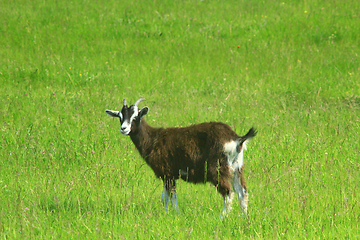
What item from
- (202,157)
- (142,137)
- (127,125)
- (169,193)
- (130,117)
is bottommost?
(169,193)

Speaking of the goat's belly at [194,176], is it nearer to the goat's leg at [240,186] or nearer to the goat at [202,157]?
the goat at [202,157]

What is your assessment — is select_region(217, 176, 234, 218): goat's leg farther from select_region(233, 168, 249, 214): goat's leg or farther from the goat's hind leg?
the goat's hind leg

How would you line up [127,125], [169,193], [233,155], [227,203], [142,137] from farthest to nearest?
[142,137]
[127,125]
[169,193]
[233,155]
[227,203]

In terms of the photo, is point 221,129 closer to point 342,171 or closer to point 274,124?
point 342,171

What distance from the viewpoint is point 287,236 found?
4.11 meters

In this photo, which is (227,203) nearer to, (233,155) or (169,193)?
(233,155)

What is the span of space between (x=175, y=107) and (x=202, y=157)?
5059 millimetres

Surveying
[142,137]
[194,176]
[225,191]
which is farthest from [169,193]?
[142,137]

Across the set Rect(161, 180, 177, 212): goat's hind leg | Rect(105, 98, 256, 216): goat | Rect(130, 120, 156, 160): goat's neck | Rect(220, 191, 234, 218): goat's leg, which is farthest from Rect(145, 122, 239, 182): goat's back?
Rect(220, 191, 234, 218): goat's leg

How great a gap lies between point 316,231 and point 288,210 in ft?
1.70

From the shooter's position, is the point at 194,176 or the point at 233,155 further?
the point at 194,176

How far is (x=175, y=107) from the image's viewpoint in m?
10.4

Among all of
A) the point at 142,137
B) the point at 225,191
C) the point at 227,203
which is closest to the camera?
the point at 227,203

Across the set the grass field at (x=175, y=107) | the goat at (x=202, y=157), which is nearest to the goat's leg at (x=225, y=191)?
the goat at (x=202, y=157)
